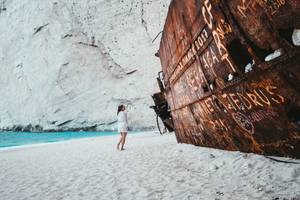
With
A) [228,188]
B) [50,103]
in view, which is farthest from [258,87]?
[50,103]

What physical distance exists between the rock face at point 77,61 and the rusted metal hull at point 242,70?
59.0 feet

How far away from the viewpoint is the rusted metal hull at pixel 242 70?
196 centimetres

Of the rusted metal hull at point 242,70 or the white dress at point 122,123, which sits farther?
the white dress at point 122,123

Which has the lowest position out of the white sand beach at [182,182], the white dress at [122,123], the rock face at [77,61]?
the white sand beach at [182,182]

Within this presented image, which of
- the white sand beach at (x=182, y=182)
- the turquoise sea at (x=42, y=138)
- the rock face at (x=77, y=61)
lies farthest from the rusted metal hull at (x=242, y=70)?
the turquoise sea at (x=42, y=138)

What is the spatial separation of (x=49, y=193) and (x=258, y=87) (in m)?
2.73

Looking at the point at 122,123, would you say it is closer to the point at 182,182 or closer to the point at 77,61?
the point at 182,182

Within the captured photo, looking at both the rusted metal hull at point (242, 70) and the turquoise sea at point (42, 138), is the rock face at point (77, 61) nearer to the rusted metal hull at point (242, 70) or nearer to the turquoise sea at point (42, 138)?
the turquoise sea at point (42, 138)

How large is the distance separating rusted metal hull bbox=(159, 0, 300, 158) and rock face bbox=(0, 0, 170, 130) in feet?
59.0

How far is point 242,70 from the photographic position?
2.56 metres

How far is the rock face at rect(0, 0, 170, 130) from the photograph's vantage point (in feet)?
77.1

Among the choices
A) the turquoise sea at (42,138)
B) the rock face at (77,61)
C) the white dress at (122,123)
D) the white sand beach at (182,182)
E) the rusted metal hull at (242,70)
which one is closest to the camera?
the rusted metal hull at (242,70)

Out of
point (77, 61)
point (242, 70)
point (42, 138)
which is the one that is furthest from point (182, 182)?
point (42, 138)

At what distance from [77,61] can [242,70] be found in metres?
26.0
